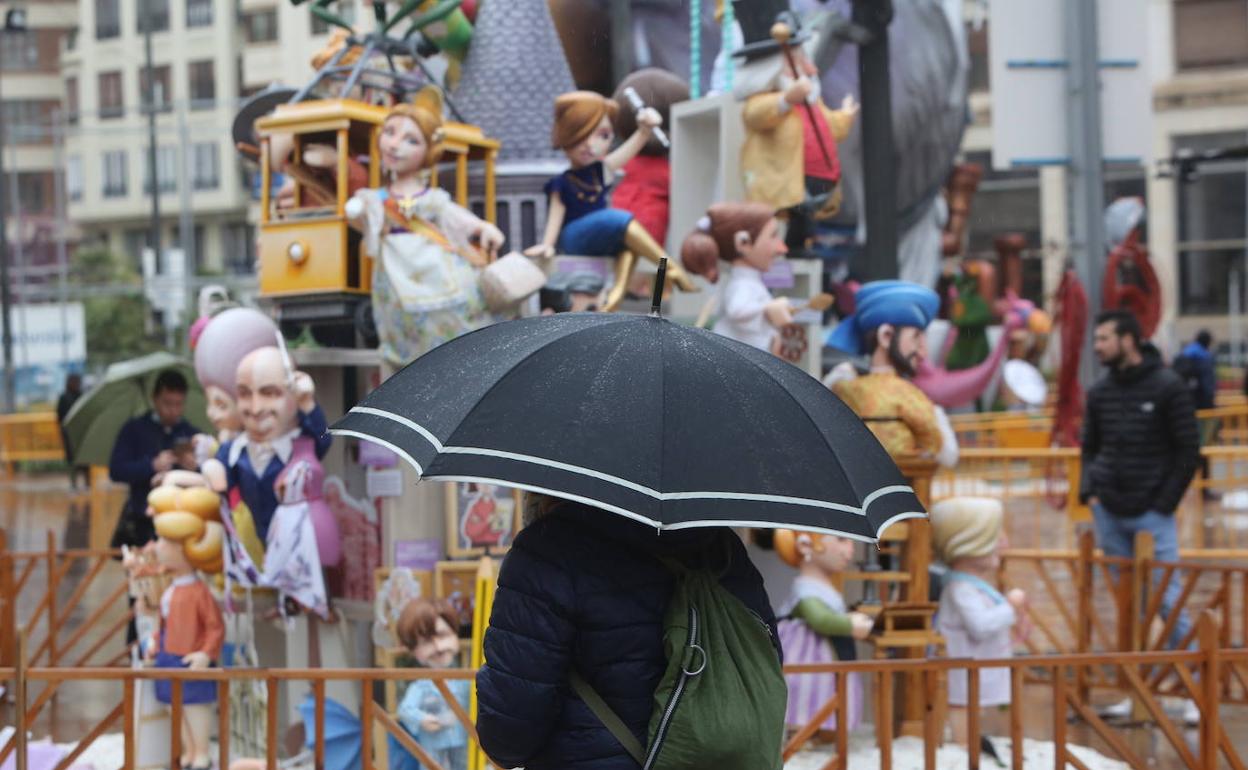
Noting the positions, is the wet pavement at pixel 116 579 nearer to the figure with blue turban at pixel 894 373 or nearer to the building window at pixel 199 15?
the figure with blue turban at pixel 894 373

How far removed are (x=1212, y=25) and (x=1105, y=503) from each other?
38119 millimetres

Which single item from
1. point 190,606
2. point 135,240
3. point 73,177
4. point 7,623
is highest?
point 73,177

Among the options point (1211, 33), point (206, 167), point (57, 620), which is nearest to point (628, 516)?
point (57, 620)

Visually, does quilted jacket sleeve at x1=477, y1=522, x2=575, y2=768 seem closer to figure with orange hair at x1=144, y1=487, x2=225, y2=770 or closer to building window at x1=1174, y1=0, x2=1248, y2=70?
figure with orange hair at x1=144, y1=487, x2=225, y2=770

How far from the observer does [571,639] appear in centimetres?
338

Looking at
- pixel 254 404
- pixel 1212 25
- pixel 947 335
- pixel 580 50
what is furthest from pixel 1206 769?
pixel 1212 25

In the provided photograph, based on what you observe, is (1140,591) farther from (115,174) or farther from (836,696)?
A: (115,174)

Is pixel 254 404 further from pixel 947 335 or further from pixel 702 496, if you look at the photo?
pixel 947 335

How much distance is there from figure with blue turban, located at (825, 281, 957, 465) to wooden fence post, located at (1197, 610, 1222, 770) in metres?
1.63

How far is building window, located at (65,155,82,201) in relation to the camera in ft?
174

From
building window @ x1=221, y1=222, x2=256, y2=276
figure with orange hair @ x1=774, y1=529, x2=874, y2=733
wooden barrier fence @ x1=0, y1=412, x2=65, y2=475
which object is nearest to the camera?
figure with orange hair @ x1=774, y1=529, x2=874, y2=733

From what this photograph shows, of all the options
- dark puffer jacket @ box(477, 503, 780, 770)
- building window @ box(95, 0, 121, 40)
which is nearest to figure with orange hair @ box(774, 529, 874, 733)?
dark puffer jacket @ box(477, 503, 780, 770)

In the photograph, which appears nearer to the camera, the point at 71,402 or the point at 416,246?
the point at 416,246

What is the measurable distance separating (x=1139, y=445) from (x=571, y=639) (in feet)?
18.5
